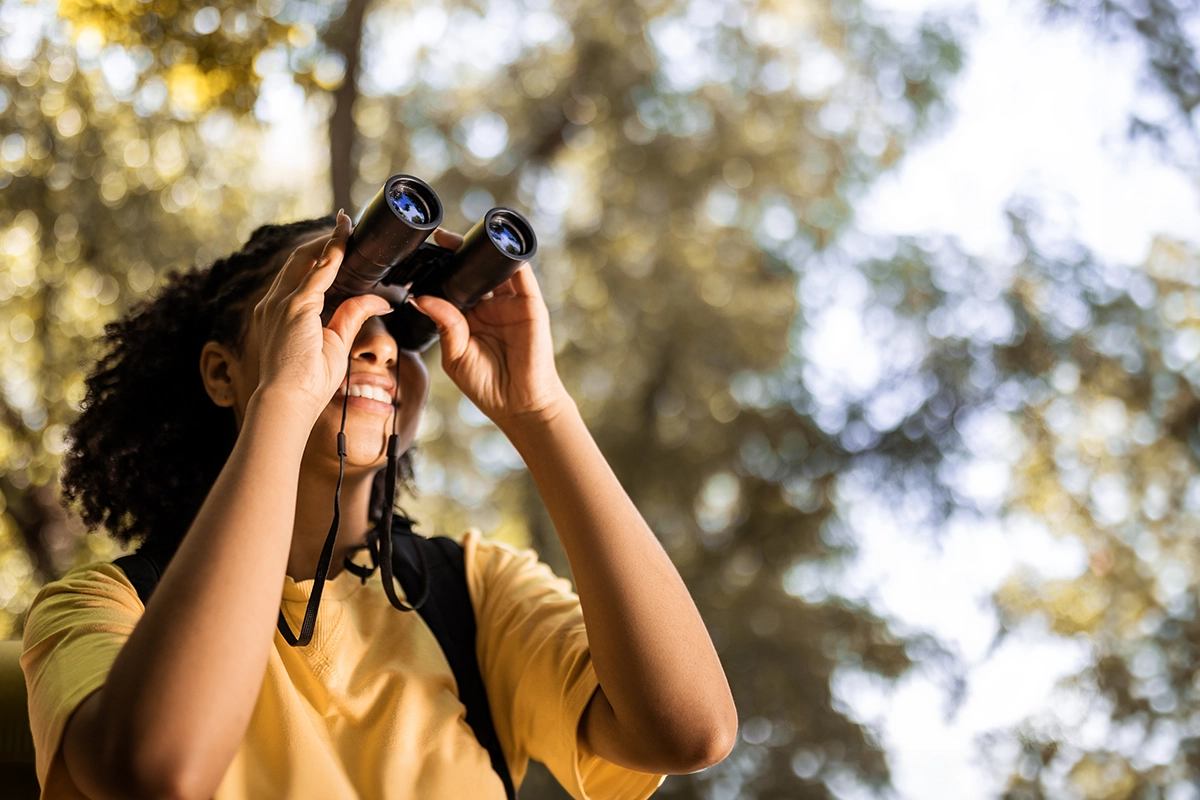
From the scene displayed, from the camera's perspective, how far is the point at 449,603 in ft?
4.33

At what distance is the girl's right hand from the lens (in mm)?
1020

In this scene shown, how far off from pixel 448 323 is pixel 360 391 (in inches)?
5.8

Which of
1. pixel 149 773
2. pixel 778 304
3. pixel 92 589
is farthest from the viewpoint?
pixel 778 304

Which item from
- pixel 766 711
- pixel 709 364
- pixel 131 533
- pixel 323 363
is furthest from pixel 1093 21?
pixel 131 533

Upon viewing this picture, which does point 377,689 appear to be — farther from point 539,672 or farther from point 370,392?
point 370,392

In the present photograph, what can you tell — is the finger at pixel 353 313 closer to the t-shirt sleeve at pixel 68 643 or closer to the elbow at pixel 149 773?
the t-shirt sleeve at pixel 68 643

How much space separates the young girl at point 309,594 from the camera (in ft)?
2.69

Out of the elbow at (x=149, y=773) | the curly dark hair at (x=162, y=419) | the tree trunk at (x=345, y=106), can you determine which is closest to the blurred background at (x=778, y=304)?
the tree trunk at (x=345, y=106)

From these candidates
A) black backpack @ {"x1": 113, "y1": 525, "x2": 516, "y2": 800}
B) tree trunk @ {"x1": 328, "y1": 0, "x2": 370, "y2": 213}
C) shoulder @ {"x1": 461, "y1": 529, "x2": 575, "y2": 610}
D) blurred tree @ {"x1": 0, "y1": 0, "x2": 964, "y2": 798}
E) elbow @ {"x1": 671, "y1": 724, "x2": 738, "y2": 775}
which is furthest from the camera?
blurred tree @ {"x1": 0, "y1": 0, "x2": 964, "y2": 798}

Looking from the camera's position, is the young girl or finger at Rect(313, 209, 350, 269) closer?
the young girl

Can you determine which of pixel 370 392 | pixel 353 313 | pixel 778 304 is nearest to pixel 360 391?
pixel 370 392


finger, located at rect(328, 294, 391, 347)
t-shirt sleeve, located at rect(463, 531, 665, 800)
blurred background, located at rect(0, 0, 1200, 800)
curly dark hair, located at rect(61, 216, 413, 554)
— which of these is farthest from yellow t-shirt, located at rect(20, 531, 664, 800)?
blurred background, located at rect(0, 0, 1200, 800)

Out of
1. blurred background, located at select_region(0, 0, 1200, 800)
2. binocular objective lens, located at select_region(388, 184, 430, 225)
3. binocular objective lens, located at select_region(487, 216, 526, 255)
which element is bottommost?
blurred background, located at select_region(0, 0, 1200, 800)

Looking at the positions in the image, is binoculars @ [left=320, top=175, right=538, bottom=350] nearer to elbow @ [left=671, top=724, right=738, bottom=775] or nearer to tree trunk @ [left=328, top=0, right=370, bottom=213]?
elbow @ [left=671, top=724, right=738, bottom=775]
